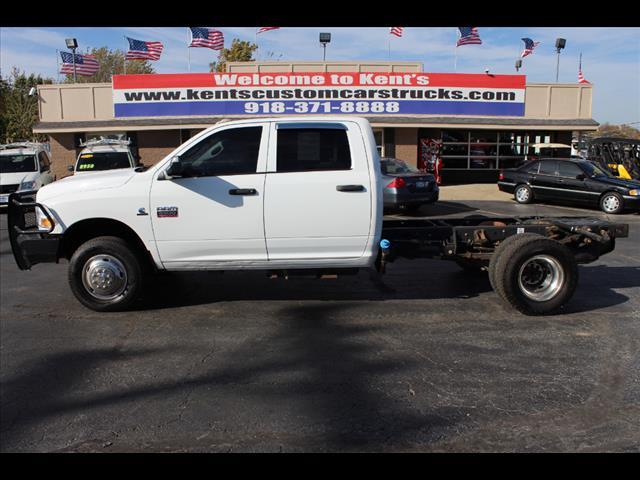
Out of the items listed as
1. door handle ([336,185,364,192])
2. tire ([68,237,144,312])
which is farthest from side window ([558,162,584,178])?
tire ([68,237,144,312])

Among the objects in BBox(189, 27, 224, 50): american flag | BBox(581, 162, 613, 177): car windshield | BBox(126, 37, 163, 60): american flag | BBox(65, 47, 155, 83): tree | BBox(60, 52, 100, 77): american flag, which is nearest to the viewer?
BBox(581, 162, 613, 177): car windshield

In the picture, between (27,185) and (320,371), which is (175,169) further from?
(27,185)

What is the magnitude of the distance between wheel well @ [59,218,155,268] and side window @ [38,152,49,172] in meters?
13.5

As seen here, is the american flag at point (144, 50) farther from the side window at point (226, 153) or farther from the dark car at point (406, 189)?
the side window at point (226, 153)

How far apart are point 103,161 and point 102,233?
403 inches

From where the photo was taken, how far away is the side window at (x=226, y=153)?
590 centimetres

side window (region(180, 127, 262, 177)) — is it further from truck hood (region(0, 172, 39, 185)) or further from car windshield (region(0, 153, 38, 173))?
car windshield (region(0, 153, 38, 173))

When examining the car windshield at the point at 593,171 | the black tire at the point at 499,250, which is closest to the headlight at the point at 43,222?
the black tire at the point at 499,250

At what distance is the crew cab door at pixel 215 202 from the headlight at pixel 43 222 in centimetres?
114

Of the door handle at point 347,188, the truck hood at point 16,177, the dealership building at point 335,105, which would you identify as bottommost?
the truck hood at point 16,177

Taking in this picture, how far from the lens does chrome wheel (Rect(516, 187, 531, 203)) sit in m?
17.5

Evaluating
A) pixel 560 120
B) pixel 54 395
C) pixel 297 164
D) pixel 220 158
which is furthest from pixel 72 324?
pixel 560 120

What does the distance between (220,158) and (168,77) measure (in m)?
16.8

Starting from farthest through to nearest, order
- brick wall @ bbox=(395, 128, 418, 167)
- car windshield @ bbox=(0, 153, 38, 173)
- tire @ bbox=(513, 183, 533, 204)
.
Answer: brick wall @ bbox=(395, 128, 418, 167) → car windshield @ bbox=(0, 153, 38, 173) → tire @ bbox=(513, 183, 533, 204)
